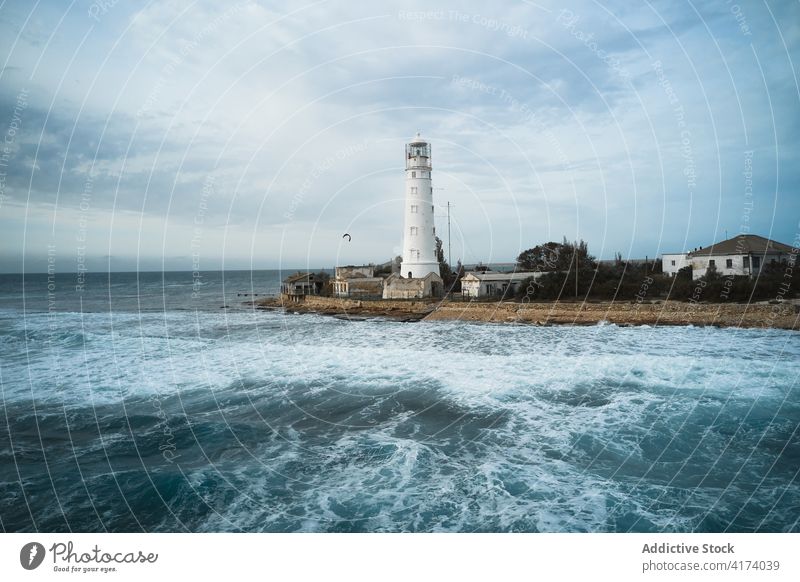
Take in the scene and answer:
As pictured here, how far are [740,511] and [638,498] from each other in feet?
4.35

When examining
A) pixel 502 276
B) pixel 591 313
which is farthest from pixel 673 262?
pixel 591 313

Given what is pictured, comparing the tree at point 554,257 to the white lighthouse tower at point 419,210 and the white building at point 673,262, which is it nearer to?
the white building at point 673,262

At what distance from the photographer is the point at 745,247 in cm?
3328

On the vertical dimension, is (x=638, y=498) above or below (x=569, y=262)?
below

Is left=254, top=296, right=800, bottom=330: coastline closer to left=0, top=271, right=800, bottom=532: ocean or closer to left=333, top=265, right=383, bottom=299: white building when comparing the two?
left=333, top=265, right=383, bottom=299: white building

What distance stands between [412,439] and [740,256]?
110ft

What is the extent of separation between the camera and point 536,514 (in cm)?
684

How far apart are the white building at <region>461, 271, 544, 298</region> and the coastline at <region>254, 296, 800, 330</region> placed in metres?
3.57

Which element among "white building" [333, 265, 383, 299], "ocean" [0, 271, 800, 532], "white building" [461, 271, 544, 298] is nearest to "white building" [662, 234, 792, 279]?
"white building" [461, 271, 544, 298]

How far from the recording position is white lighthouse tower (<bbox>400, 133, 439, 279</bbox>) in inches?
1433

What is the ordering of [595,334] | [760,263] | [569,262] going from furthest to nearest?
[569,262], [760,263], [595,334]
